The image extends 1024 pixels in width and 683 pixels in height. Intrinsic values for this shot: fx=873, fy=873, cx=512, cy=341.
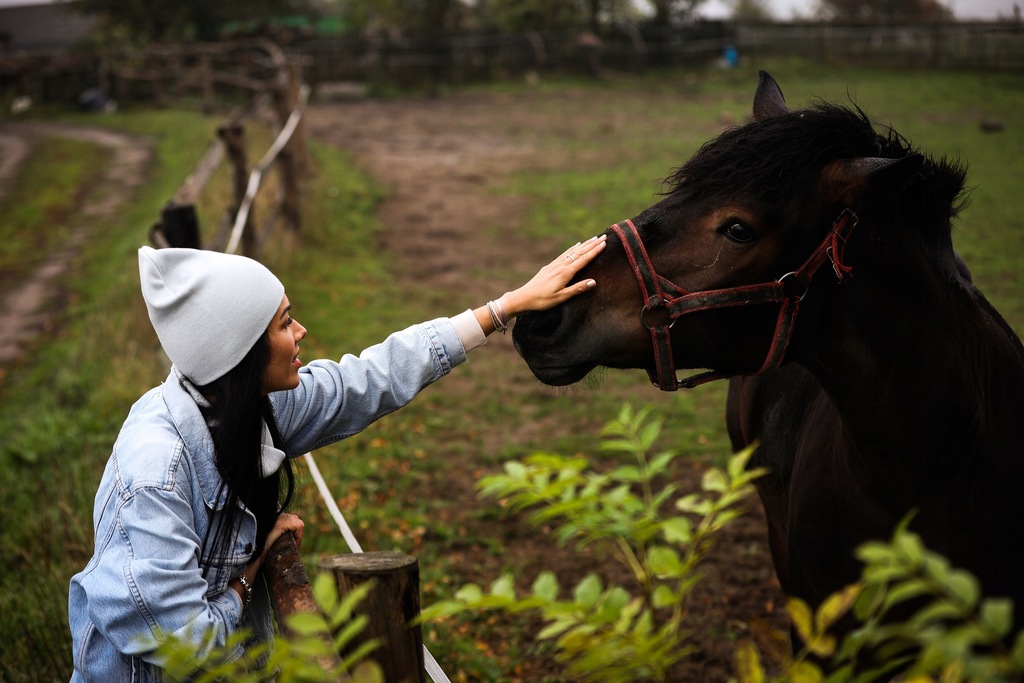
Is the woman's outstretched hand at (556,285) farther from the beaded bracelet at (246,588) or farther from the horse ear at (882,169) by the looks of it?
the beaded bracelet at (246,588)

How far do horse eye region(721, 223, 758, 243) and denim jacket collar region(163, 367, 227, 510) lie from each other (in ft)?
4.40

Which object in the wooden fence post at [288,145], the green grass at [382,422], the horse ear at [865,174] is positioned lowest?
the green grass at [382,422]

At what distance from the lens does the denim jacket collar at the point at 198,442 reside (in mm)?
1871

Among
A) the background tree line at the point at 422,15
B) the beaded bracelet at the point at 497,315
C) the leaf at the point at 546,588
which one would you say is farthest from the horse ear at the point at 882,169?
the background tree line at the point at 422,15

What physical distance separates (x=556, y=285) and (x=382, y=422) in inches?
160

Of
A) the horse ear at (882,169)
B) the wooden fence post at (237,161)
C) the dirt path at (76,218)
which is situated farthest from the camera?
the dirt path at (76,218)

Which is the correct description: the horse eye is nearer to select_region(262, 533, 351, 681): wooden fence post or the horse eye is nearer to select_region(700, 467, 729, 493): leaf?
select_region(700, 467, 729, 493): leaf

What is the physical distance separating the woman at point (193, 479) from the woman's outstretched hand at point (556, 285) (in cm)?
58

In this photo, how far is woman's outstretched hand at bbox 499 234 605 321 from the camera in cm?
226

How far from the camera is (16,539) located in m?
4.21

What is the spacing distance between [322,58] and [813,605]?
83.1 ft

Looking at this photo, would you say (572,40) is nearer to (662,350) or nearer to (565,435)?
(565,435)

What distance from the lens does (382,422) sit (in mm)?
6117

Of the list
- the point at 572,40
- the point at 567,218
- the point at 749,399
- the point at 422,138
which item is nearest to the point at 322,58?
the point at 572,40
